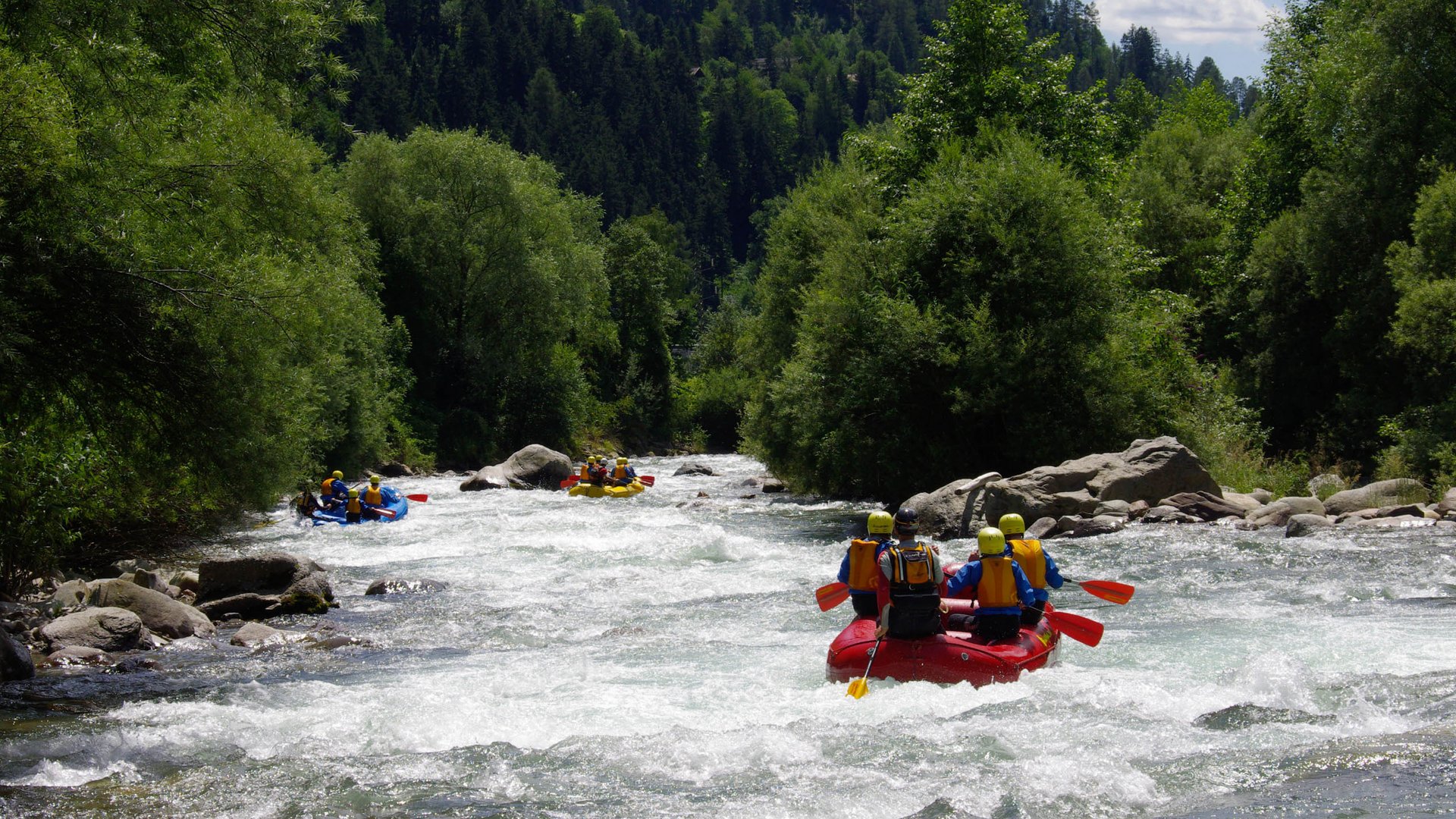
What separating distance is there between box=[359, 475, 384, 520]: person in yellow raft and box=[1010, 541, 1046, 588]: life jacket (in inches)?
599

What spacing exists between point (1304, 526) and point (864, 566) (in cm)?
918

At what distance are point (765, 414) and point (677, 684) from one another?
1898cm

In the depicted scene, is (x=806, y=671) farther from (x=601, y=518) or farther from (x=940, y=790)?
(x=601, y=518)

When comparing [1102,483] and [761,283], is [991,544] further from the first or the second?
[761,283]

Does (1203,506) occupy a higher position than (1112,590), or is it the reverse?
(1112,590)

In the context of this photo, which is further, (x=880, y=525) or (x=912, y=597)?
(x=880, y=525)

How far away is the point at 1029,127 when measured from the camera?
2756 cm

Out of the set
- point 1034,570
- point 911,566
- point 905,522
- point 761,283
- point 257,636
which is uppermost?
point 761,283

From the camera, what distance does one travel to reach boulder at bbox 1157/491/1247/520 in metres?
18.1

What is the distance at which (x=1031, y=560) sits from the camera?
978 cm

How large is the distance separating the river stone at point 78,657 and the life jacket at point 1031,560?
7.73 meters

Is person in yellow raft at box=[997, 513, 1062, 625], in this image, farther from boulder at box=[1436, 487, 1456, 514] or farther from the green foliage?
the green foliage

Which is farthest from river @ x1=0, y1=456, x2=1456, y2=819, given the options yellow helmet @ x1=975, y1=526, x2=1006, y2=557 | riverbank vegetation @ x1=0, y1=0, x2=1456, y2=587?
riverbank vegetation @ x1=0, y1=0, x2=1456, y2=587

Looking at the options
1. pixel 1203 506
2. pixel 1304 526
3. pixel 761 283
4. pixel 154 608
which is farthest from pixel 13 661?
pixel 761 283
